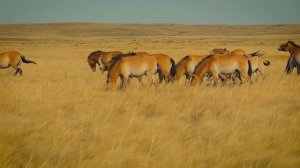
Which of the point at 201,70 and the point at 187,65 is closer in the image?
the point at 201,70

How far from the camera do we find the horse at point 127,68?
11555mm

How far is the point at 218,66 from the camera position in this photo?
1244 centimetres

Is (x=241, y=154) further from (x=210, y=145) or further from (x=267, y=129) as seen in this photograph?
(x=267, y=129)

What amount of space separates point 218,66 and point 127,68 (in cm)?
337

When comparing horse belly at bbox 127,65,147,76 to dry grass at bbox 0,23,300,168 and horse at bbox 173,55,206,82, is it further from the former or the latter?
dry grass at bbox 0,23,300,168

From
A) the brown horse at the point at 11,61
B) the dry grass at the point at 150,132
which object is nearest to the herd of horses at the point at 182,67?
the dry grass at the point at 150,132

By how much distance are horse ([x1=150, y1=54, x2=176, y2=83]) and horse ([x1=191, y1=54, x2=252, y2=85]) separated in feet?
3.94

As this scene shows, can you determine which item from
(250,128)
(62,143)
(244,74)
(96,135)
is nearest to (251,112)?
(250,128)

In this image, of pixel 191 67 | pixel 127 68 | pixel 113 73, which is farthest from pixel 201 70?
pixel 113 73

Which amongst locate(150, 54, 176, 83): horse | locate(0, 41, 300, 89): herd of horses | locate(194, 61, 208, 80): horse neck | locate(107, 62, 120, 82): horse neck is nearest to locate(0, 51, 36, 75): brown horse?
locate(0, 41, 300, 89): herd of horses

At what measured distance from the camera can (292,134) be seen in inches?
224

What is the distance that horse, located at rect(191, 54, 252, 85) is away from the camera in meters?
12.3

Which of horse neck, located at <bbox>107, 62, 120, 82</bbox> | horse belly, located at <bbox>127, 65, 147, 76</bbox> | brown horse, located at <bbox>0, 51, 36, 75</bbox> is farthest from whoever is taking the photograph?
brown horse, located at <bbox>0, 51, 36, 75</bbox>

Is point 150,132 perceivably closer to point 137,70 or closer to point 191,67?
point 137,70
